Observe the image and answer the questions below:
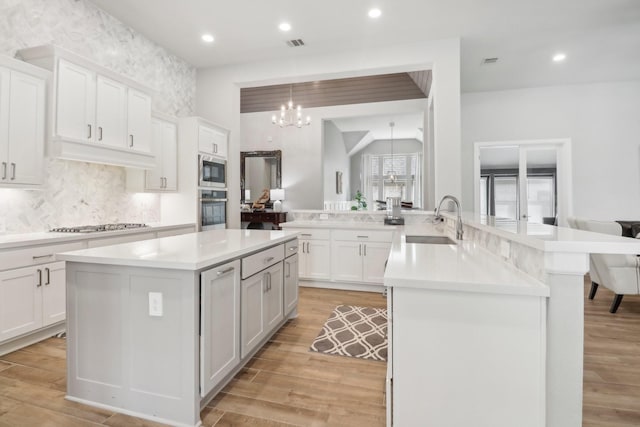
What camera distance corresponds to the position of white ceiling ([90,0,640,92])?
3.35 meters

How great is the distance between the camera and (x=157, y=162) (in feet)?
12.8

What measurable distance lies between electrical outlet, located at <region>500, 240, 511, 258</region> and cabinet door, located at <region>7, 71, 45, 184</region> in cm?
350

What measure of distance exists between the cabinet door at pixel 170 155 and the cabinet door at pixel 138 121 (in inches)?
12.8

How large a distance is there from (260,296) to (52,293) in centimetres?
181

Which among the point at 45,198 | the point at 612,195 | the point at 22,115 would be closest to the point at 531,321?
the point at 22,115

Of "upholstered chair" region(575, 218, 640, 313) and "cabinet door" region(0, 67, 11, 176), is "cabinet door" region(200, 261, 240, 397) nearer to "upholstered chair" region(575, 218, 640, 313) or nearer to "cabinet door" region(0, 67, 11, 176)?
"cabinet door" region(0, 67, 11, 176)

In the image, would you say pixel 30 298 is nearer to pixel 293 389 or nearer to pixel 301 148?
pixel 293 389

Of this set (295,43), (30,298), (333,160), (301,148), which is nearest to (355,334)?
(30,298)

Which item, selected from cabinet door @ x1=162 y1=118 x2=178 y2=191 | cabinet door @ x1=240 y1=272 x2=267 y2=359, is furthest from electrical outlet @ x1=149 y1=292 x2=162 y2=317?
cabinet door @ x1=162 y1=118 x2=178 y2=191

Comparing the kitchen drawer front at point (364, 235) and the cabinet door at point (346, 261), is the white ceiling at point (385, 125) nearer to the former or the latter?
the kitchen drawer front at point (364, 235)

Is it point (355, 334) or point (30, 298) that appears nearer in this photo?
point (30, 298)

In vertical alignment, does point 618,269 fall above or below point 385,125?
below

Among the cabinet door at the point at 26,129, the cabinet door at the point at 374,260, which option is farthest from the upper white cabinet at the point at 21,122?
→ the cabinet door at the point at 374,260

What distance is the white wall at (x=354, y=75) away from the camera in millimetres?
3949
